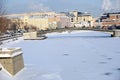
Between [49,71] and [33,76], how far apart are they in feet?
5.32

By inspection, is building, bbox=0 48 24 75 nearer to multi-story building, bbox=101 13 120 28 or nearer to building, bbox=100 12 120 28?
building, bbox=100 12 120 28

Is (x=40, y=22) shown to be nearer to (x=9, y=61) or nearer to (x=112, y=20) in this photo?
(x=112, y=20)

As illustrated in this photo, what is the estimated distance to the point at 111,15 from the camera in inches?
4313

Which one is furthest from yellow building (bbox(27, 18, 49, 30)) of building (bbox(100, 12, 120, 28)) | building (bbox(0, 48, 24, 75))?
building (bbox(0, 48, 24, 75))

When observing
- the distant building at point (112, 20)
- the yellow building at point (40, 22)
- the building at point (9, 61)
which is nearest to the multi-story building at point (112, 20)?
the distant building at point (112, 20)

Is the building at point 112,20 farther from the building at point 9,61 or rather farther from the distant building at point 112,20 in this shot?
the building at point 9,61

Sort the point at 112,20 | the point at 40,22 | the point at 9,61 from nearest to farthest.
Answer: the point at 9,61
the point at 112,20
the point at 40,22

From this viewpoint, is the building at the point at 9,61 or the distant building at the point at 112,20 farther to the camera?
the distant building at the point at 112,20

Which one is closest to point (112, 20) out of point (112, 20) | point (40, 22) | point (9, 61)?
point (112, 20)

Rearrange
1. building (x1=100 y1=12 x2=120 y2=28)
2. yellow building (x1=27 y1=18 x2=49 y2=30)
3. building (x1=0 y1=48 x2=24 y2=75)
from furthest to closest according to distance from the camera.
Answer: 1. yellow building (x1=27 y1=18 x2=49 y2=30)
2. building (x1=100 y1=12 x2=120 y2=28)
3. building (x1=0 y1=48 x2=24 y2=75)

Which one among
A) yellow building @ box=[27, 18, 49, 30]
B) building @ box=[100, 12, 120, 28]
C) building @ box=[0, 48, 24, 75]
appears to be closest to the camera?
building @ box=[0, 48, 24, 75]

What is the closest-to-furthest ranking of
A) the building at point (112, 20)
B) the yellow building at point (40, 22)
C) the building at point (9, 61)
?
the building at point (9, 61) < the building at point (112, 20) < the yellow building at point (40, 22)

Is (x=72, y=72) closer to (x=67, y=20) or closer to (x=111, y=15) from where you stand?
(x=111, y=15)

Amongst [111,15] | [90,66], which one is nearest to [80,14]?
[111,15]
